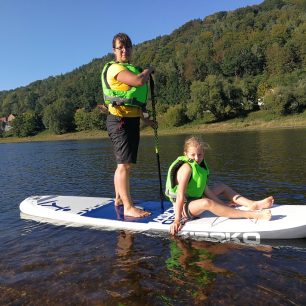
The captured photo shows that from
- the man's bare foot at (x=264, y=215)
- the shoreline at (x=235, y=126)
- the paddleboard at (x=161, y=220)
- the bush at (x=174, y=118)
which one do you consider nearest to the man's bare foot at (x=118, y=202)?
the paddleboard at (x=161, y=220)

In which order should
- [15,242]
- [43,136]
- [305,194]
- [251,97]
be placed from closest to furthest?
[15,242] → [305,194] → [251,97] → [43,136]

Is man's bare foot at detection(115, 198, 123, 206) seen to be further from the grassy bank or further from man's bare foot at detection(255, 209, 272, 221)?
the grassy bank

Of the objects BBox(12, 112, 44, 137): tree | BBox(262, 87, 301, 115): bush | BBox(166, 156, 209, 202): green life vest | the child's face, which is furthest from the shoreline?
the child's face

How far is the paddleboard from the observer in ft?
19.8

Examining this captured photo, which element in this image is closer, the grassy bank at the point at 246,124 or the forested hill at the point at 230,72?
the grassy bank at the point at 246,124

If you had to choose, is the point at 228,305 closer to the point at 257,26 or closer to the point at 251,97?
the point at 251,97

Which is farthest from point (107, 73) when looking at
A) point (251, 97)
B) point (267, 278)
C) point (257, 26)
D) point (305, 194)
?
point (257, 26)

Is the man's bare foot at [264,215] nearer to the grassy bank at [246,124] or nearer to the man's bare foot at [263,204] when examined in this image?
the man's bare foot at [263,204]

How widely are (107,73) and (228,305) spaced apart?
4.39 metres

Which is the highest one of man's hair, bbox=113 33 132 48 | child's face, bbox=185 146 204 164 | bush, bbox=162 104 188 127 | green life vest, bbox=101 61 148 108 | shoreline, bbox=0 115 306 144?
man's hair, bbox=113 33 132 48

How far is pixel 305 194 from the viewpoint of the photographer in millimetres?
9641

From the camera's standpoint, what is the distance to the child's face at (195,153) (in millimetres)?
6516

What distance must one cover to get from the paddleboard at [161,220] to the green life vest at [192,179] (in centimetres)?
45

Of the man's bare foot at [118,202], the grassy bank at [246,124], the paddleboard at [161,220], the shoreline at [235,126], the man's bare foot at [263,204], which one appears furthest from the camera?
the grassy bank at [246,124]
